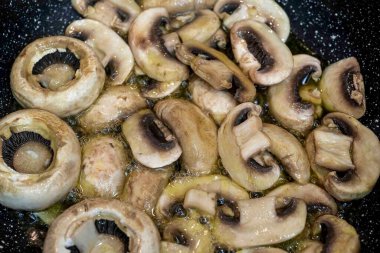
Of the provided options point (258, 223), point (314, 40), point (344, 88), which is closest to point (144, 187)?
point (258, 223)

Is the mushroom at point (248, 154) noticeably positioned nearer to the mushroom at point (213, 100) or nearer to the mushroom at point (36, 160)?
the mushroom at point (213, 100)

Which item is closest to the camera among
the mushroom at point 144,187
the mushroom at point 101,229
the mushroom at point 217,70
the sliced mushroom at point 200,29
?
the mushroom at point 101,229

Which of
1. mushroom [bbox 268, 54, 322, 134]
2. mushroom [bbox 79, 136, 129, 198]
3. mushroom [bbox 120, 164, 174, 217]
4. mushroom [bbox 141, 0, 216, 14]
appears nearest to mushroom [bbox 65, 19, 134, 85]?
mushroom [bbox 141, 0, 216, 14]

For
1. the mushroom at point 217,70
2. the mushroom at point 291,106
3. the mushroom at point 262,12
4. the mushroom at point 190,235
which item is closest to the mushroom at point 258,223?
the mushroom at point 190,235

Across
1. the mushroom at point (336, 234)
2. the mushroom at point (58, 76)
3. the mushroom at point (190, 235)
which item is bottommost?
the mushroom at point (190, 235)

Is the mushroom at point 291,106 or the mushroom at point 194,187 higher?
the mushroom at point 291,106

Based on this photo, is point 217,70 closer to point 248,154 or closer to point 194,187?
point 248,154

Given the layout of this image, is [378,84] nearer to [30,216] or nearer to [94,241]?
[94,241]
